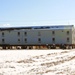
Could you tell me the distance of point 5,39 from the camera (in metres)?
80.8

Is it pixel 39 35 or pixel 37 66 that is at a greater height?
pixel 39 35

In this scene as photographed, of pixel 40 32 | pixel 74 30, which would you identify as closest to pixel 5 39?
pixel 40 32

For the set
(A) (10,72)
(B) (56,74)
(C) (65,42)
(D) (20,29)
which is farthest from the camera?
(D) (20,29)

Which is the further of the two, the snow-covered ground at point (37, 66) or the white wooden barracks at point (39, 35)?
the white wooden barracks at point (39, 35)

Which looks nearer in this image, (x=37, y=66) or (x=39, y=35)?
(x=37, y=66)

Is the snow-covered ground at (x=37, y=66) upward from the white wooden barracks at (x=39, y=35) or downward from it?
downward

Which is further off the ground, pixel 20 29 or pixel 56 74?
pixel 20 29

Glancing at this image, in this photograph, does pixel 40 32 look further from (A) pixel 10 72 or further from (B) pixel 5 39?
(A) pixel 10 72

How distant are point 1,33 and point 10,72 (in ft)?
203

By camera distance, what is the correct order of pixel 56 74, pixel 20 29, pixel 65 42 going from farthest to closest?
pixel 20 29 < pixel 65 42 < pixel 56 74

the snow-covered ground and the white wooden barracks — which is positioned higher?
the white wooden barracks

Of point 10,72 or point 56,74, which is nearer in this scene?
point 56,74

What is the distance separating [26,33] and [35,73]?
2345 inches

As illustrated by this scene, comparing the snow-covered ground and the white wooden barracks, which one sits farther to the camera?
the white wooden barracks
